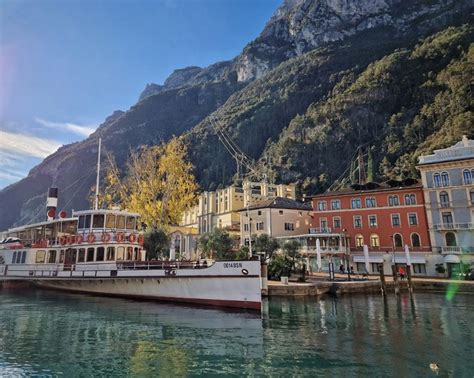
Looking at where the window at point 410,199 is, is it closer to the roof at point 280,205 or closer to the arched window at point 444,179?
the arched window at point 444,179

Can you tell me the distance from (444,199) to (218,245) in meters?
26.8

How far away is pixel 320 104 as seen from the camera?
115 metres

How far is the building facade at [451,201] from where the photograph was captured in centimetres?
3644

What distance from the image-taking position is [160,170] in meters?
39.4

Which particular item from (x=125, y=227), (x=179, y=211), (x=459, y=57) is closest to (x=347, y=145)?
(x=459, y=57)

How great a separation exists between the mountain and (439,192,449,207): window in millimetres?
32451

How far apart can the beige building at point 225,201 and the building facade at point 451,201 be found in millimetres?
40520

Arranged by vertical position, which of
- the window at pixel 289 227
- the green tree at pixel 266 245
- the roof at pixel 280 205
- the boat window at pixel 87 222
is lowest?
the green tree at pixel 266 245

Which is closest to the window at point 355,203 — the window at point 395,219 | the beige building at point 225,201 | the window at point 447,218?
the window at point 395,219

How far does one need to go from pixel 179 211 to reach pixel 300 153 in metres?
72.9

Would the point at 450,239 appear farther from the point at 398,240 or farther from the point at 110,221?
the point at 110,221

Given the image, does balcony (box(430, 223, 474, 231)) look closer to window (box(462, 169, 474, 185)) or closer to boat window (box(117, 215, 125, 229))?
window (box(462, 169, 474, 185))

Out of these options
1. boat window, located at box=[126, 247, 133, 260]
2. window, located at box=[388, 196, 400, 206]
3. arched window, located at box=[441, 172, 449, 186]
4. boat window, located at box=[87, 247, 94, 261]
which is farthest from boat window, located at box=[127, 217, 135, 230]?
arched window, located at box=[441, 172, 449, 186]

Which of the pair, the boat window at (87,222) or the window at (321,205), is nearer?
the boat window at (87,222)
